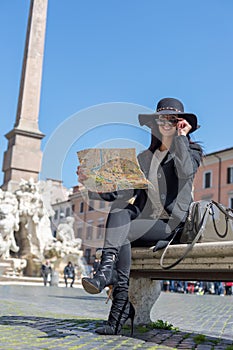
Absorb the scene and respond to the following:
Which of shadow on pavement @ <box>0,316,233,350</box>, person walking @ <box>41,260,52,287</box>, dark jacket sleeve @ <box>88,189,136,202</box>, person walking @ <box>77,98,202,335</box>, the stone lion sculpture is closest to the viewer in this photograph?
shadow on pavement @ <box>0,316,233,350</box>

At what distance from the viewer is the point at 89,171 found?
12.4 feet

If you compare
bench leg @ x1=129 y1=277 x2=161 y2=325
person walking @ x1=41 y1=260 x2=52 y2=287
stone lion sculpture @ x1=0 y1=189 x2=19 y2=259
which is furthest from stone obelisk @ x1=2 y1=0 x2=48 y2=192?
bench leg @ x1=129 y1=277 x2=161 y2=325

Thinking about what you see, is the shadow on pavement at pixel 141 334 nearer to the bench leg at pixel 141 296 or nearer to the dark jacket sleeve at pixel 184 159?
the bench leg at pixel 141 296

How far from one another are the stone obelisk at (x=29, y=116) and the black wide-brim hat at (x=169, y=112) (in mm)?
15633

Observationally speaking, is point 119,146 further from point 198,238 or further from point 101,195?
point 198,238

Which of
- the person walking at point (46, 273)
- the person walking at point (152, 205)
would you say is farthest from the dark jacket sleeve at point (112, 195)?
the person walking at point (46, 273)

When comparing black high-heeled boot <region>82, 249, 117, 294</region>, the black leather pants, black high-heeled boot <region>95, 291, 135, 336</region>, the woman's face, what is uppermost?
the woman's face

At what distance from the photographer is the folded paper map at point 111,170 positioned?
12.0 feet

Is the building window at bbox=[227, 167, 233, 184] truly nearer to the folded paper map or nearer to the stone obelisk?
the stone obelisk

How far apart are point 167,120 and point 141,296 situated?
143cm

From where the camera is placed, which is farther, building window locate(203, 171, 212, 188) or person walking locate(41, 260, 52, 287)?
building window locate(203, 171, 212, 188)

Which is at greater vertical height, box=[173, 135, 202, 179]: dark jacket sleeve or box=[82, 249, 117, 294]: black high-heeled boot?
box=[173, 135, 202, 179]: dark jacket sleeve

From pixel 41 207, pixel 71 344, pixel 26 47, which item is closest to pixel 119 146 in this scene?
pixel 71 344

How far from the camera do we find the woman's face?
4.03 metres
